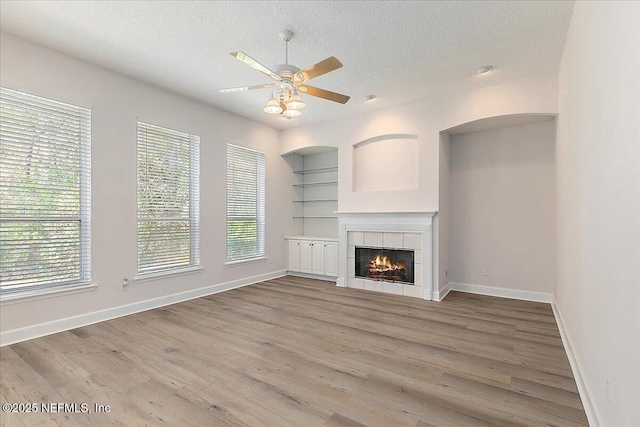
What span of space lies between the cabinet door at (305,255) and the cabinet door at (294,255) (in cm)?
8

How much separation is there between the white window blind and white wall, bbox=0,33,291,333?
12 centimetres

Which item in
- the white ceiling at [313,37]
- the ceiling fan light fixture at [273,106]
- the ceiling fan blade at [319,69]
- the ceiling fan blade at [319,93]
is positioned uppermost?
the white ceiling at [313,37]

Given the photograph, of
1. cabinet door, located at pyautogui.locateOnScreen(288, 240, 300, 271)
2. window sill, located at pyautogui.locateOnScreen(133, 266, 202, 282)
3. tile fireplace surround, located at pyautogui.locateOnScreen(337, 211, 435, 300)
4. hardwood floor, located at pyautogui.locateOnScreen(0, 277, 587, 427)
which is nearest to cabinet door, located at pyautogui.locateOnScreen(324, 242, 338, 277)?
tile fireplace surround, located at pyautogui.locateOnScreen(337, 211, 435, 300)

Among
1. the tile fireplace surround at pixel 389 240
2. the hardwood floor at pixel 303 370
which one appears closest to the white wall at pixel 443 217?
the tile fireplace surround at pixel 389 240

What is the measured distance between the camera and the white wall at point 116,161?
330cm

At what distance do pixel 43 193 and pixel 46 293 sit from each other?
110 centimetres

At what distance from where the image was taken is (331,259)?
6.18 metres

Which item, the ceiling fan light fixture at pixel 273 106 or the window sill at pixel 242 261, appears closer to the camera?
the ceiling fan light fixture at pixel 273 106

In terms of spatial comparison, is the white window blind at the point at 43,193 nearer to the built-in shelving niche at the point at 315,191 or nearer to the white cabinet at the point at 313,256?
the white cabinet at the point at 313,256

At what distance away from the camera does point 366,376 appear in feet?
8.13

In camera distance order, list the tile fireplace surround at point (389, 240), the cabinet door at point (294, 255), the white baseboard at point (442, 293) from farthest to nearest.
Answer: the cabinet door at point (294, 255) → the tile fireplace surround at point (389, 240) → the white baseboard at point (442, 293)

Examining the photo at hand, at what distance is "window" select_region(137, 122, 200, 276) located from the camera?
432cm

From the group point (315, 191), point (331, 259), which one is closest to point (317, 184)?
point (315, 191)

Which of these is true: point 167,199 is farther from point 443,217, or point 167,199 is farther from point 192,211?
point 443,217
